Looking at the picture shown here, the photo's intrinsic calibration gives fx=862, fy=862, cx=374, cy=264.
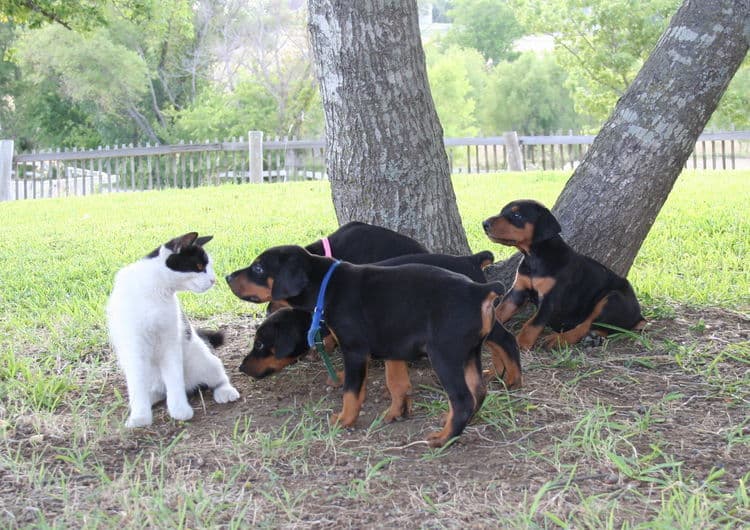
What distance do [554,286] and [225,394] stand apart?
6.87ft

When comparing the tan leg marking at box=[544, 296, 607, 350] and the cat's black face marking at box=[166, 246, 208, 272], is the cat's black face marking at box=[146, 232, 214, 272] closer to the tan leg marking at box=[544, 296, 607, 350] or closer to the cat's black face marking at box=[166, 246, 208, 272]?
the cat's black face marking at box=[166, 246, 208, 272]

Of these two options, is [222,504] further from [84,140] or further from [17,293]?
[84,140]

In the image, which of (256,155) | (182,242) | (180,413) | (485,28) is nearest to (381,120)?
(182,242)

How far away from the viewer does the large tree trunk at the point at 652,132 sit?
18.0 ft

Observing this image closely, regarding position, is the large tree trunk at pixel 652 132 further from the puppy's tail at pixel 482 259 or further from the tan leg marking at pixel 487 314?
the tan leg marking at pixel 487 314

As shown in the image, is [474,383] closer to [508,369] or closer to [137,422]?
[508,369]

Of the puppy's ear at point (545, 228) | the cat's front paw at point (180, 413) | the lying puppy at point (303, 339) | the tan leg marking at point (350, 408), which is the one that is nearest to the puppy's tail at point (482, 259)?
the lying puppy at point (303, 339)

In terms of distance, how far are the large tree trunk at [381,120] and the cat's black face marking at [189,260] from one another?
136 cm

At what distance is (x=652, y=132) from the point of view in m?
5.62

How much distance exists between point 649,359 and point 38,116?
103 ft

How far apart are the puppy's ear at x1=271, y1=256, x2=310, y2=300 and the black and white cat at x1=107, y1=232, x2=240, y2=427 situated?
18.5 inches

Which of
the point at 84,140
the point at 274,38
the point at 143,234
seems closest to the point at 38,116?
the point at 84,140

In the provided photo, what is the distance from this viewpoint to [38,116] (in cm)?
3247

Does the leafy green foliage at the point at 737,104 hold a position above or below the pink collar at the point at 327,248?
above
